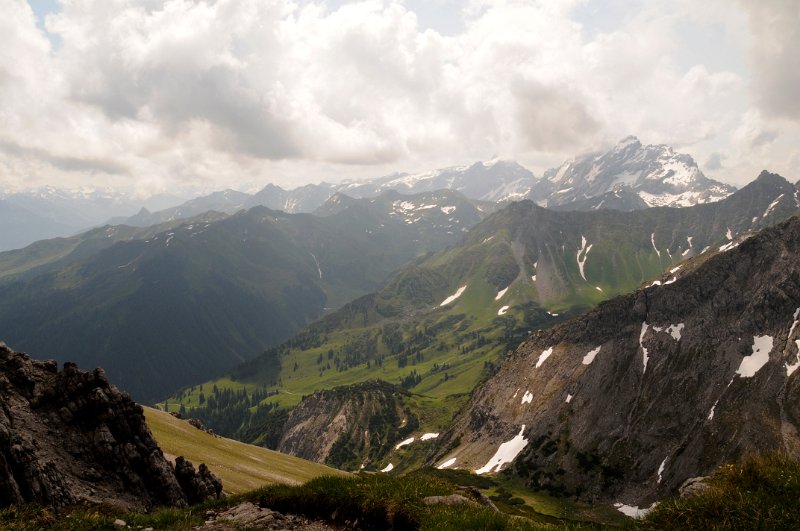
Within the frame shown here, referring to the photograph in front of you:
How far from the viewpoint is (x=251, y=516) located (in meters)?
17.5

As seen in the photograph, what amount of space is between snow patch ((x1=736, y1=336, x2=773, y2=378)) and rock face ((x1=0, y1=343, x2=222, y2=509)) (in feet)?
492

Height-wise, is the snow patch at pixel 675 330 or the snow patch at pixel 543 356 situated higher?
the snow patch at pixel 675 330

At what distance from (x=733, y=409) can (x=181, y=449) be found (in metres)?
136

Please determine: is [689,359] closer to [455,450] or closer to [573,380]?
[573,380]

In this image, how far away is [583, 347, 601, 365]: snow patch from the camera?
570ft

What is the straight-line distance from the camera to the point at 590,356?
175250 mm

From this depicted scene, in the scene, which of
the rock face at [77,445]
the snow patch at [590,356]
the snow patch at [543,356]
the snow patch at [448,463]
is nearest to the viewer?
the rock face at [77,445]

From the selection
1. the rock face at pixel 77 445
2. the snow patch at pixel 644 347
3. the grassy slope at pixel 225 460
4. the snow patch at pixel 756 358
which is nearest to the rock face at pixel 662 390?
the snow patch at pixel 756 358

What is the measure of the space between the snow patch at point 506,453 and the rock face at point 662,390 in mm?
516

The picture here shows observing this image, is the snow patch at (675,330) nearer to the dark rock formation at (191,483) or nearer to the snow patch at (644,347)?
the snow patch at (644,347)

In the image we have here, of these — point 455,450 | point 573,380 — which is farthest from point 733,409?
point 455,450

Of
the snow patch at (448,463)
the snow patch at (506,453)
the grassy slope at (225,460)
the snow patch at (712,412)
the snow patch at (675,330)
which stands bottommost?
the snow patch at (448,463)

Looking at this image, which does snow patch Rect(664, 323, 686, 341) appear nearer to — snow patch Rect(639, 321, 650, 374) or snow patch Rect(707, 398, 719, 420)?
snow patch Rect(639, 321, 650, 374)

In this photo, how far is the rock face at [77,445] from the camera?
21406mm
